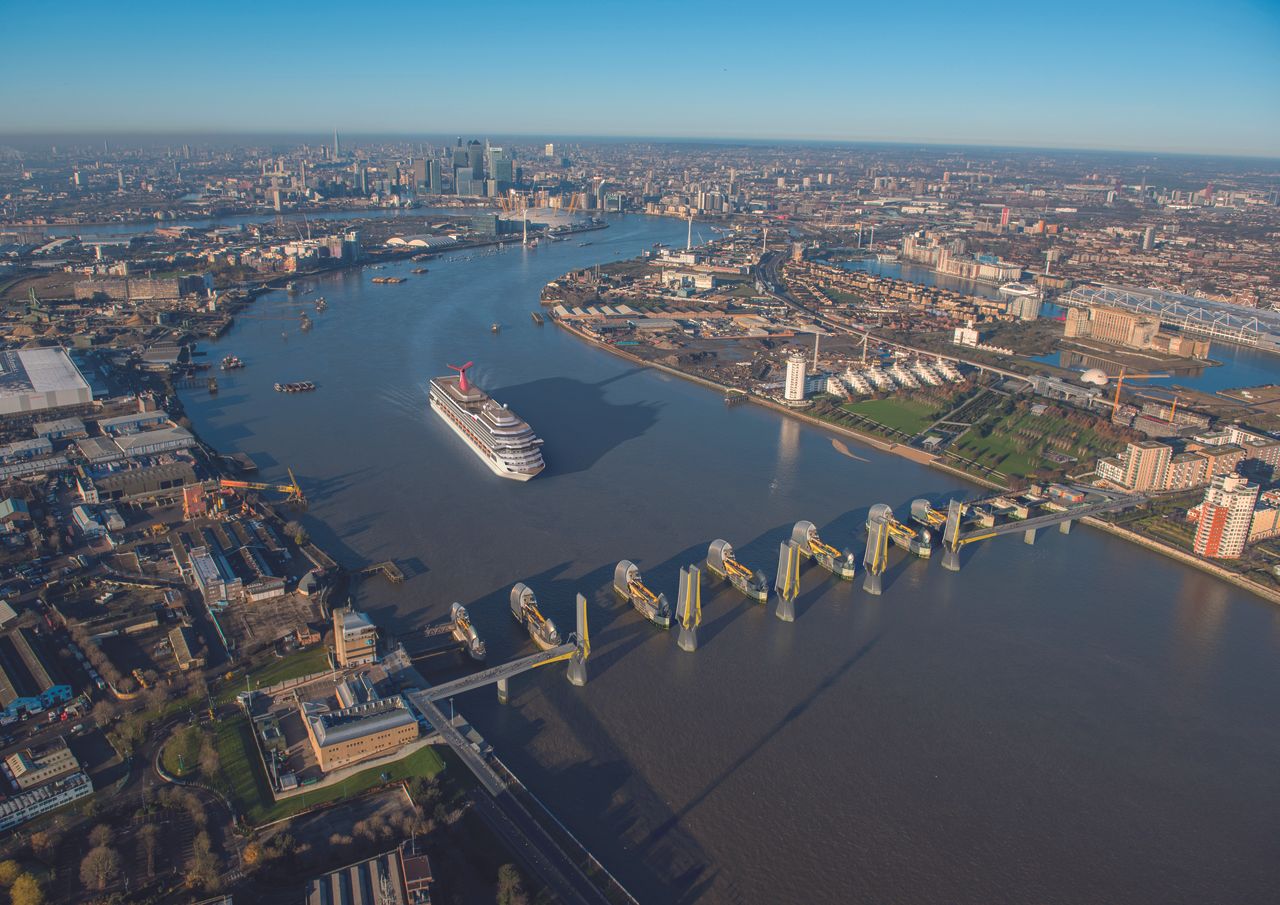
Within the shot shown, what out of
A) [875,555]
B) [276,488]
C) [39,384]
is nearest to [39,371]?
[39,384]

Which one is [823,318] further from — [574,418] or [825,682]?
[825,682]

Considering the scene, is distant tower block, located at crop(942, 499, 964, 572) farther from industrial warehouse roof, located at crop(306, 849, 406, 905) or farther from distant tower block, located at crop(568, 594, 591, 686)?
industrial warehouse roof, located at crop(306, 849, 406, 905)

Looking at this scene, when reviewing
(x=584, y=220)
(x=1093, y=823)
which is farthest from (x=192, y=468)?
(x=584, y=220)

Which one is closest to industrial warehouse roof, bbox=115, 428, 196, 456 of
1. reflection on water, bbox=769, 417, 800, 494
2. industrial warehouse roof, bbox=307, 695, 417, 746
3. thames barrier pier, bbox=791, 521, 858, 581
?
industrial warehouse roof, bbox=307, 695, 417, 746

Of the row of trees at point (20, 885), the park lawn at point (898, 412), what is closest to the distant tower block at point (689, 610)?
the row of trees at point (20, 885)

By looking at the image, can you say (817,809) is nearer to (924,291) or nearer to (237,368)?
(237,368)

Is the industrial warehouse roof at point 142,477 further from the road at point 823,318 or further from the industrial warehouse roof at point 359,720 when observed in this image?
the road at point 823,318
